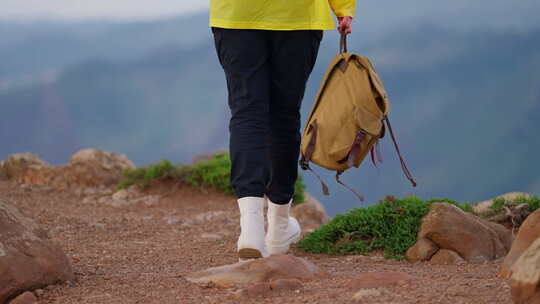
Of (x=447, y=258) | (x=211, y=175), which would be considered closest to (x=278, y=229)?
(x=447, y=258)

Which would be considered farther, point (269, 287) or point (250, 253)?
point (250, 253)

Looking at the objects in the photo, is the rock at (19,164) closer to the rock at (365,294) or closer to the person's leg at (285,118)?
the person's leg at (285,118)

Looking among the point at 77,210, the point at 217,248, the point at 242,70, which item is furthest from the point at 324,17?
the point at 77,210

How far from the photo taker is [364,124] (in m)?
4.30

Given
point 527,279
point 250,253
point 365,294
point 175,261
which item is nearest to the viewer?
point 527,279

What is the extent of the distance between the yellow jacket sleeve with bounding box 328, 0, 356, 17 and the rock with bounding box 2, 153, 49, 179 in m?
6.14

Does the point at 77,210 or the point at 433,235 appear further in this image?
the point at 77,210

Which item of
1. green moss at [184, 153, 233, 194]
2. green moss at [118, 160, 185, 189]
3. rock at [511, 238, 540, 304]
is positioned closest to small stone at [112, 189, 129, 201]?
green moss at [118, 160, 185, 189]

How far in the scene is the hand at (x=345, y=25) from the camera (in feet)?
14.8

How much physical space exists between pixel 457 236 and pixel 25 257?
2500 mm

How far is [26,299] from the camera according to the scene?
3.50 meters

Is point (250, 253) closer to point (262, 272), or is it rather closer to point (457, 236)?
point (262, 272)

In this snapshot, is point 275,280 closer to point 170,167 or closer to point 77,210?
point 77,210

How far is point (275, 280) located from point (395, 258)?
1.48 m
